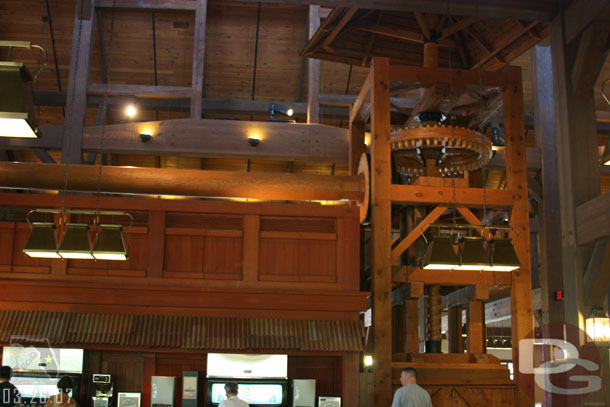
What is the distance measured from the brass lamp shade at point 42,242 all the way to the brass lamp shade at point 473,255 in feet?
13.9

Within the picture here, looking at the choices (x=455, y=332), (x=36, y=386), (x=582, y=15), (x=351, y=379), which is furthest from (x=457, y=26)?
(x=36, y=386)

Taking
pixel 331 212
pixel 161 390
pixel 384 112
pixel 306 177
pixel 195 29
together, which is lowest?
pixel 161 390

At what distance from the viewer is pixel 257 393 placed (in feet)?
27.8

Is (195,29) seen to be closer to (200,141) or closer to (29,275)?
(200,141)

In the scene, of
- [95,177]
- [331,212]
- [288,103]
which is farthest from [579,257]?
[288,103]

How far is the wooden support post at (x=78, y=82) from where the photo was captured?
43.4 ft

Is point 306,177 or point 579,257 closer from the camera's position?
point 579,257

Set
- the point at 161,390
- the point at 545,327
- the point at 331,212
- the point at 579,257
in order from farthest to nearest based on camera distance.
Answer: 1. the point at 545,327
2. the point at 331,212
3. the point at 161,390
4. the point at 579,257

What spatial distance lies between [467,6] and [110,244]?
501 centimetres

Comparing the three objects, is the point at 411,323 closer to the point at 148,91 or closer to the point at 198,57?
the point at 198,57

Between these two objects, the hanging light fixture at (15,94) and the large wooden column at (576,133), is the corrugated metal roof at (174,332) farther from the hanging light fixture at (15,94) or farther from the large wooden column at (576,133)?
the hanging light fixture at (15,94)

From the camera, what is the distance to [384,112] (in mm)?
9656

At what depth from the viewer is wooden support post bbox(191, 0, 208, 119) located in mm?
13891

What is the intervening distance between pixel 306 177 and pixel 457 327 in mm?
6324
